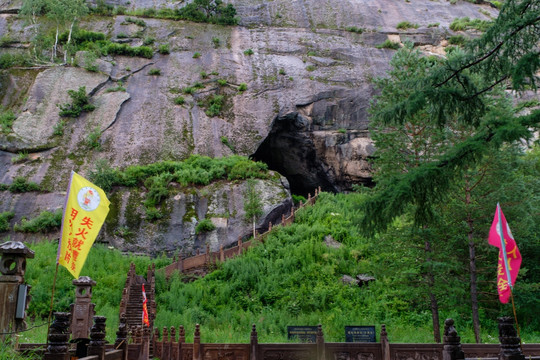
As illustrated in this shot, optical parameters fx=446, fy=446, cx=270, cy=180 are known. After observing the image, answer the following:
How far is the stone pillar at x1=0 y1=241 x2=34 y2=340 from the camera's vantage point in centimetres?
782

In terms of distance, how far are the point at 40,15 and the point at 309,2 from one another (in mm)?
24972

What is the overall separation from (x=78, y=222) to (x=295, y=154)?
27816 millimetres

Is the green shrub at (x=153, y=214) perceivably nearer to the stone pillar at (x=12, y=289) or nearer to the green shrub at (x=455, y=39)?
the stone pillar at (x=12, y=289)

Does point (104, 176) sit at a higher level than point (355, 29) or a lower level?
lower

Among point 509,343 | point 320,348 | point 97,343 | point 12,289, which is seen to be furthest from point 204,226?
point 509,343

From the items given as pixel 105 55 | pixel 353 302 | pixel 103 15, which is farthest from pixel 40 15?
pixel 353 302

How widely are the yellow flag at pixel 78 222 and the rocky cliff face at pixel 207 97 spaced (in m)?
16.3

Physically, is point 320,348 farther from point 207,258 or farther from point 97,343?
point 207,258

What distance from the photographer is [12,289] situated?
8.06m

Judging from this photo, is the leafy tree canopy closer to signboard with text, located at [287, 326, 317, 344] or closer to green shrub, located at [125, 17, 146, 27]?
signboard with text, located at [287, 326, 317, 344]

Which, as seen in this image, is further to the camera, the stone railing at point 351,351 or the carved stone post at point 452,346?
the stone railing at point 351,351

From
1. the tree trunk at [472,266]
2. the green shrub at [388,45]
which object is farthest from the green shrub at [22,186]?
the green shrub at [388,45]

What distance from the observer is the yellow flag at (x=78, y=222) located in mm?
7055

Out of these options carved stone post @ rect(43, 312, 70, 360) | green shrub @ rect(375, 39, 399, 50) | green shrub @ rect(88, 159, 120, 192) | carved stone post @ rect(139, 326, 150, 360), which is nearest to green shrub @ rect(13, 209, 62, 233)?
green shrub @ rect(88, 159, 120, 192)
